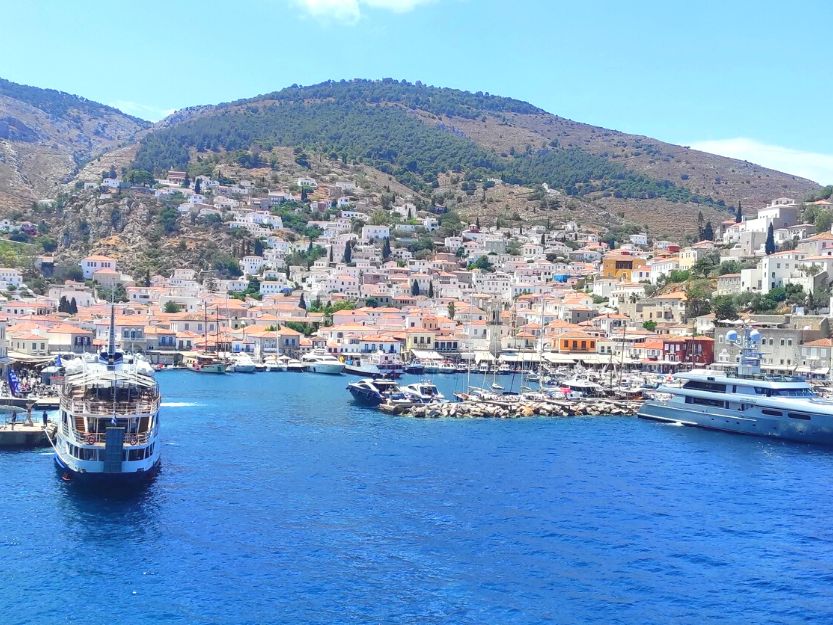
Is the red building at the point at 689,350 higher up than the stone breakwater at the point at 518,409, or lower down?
higher up

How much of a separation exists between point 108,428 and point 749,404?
29.8 meters

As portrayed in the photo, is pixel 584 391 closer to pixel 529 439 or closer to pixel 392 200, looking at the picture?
pixel 529 439

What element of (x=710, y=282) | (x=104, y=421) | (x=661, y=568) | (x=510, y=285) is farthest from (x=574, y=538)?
→ (x=510, y=285)

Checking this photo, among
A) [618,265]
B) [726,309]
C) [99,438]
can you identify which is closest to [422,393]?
[99,438]

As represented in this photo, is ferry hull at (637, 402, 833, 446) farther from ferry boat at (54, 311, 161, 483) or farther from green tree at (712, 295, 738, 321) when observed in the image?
green tree at (712, 295, 738, 321)

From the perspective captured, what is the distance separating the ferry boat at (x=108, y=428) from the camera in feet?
97.3

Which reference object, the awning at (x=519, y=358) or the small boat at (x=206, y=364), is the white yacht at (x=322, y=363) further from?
the awning at (x=519, y=358)

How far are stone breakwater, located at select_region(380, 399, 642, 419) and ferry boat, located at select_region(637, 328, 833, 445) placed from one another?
12.1 feet

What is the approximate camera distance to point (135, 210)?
132 m

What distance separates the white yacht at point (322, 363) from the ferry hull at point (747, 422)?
3551cm

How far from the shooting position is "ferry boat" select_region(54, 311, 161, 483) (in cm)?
2967

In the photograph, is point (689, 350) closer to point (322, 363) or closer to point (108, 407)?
point (322, 363)

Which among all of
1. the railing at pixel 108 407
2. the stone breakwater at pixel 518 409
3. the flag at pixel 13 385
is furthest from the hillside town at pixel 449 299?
the railing at pixel 108 407

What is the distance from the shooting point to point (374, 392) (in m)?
54.6
